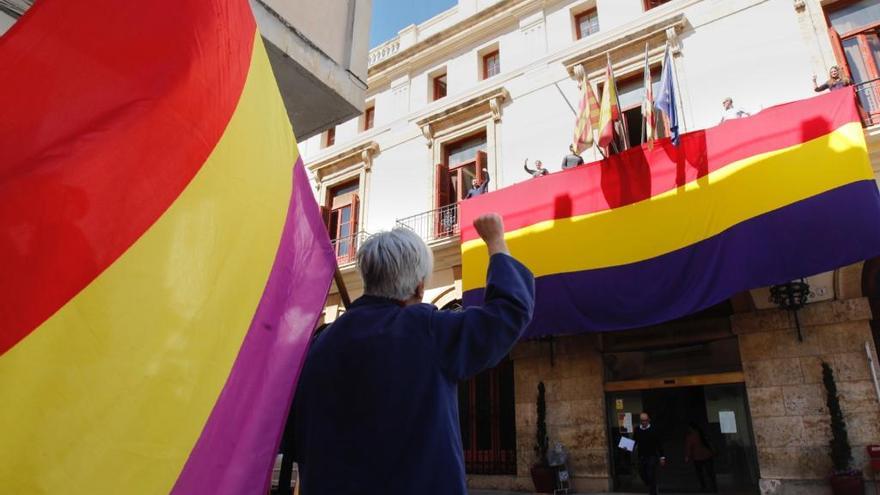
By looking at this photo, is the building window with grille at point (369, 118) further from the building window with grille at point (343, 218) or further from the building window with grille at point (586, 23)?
the building window with grille at point (586, 23)

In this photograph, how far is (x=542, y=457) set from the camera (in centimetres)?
1006

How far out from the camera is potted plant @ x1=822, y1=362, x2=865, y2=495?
7176mm

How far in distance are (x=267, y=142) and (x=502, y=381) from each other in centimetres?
1052

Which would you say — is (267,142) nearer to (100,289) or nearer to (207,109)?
(207,109)

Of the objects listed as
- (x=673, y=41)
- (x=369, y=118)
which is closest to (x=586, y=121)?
(x=673, y=41)

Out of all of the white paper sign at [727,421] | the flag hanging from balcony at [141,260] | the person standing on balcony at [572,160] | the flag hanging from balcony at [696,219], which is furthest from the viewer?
the person standing on balcony at [572,160]

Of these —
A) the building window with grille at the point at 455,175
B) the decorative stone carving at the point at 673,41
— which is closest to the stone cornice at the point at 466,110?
the building window with grille at the point at 455,175

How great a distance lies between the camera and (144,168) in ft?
5.02

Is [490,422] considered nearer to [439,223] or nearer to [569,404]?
[569,404]

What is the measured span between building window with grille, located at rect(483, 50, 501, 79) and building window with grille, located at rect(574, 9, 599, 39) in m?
2.20

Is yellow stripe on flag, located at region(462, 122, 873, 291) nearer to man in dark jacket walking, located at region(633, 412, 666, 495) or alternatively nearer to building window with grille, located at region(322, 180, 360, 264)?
man in dark jacket walking, located at region(633, 412, 666, 495)

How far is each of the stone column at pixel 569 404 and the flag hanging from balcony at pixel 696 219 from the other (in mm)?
2095

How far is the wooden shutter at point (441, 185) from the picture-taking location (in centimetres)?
1353

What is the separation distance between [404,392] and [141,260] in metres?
0.79
